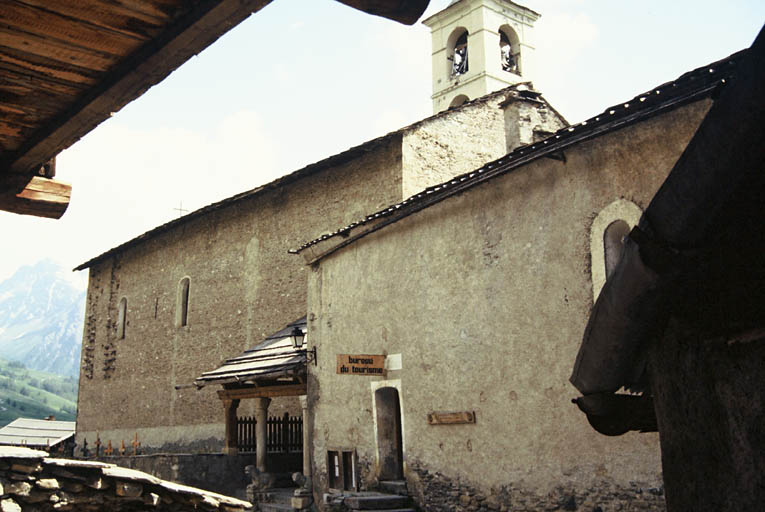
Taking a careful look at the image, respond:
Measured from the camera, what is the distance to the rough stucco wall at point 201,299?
18.4 meters

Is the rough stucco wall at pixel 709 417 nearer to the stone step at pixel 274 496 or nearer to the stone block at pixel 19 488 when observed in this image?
the stone block at pixel 19 488

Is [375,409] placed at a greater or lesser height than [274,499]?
greater

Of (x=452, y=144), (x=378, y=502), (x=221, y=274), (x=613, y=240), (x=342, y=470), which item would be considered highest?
(x=452, y=144)

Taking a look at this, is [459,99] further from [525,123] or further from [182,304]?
[182,304]

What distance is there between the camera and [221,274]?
21781 mm

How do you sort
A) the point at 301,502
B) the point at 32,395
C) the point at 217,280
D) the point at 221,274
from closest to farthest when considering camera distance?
the point at 301,502
the point at 221,274
the point at 217,280
the point at 32,395

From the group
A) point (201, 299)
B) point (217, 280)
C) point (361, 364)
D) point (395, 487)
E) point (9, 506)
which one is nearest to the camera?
point (9, 506)

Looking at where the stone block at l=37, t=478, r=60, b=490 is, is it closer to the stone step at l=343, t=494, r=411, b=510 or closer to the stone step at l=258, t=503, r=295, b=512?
the stone step at l=343, t=494, r=411, b=510

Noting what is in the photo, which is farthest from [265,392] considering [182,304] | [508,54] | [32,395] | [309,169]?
[32,395]

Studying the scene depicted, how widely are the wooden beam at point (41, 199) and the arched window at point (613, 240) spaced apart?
6.30m

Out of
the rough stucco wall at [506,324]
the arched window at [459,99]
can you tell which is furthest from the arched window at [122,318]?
the rough stucco wall at [506,324]

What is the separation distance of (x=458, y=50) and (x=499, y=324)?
20680 mm

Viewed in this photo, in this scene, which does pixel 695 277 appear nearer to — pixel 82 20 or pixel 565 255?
pixel 82 20

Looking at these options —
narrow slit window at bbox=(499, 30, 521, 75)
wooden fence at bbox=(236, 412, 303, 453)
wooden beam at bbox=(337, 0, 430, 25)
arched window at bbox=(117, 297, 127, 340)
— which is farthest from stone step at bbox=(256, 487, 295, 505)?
narrow slit window at bbox=(499, 30, 521, 75)
